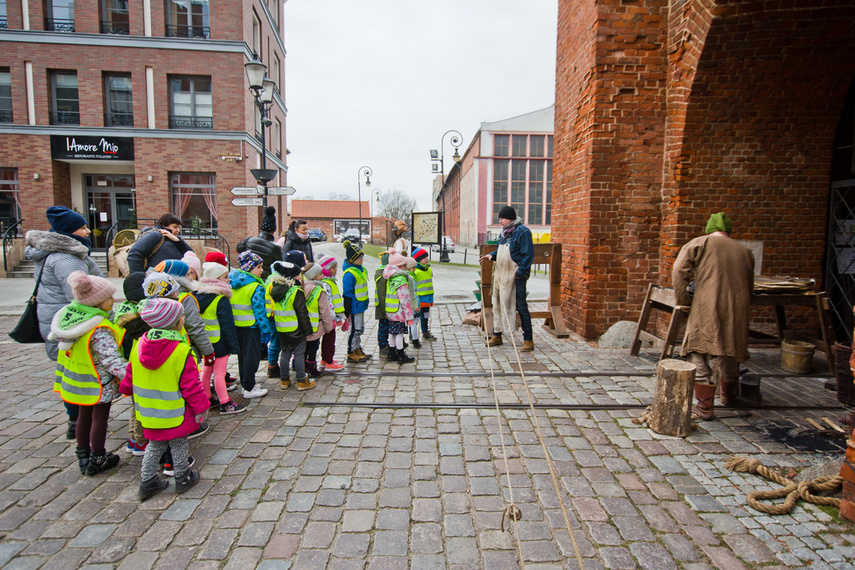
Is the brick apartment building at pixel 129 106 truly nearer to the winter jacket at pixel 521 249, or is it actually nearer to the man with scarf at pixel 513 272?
the man with scarf at pixel 513 272

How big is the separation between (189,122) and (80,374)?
63.5ft

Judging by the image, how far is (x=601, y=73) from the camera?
673 centimetres

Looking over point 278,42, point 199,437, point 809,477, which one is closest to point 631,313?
point 809,477

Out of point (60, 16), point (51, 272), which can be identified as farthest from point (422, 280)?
point (60, 16)

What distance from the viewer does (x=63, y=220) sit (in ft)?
13.2

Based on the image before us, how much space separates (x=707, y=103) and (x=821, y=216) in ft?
7.61

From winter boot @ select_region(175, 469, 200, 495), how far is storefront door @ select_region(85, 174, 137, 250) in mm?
20730

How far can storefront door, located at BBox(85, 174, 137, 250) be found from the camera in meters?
20.3

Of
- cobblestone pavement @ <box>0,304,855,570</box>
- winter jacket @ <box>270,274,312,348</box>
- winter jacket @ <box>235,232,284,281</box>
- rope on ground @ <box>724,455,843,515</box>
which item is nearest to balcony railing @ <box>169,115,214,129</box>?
winter jacket @ <box>235,232,284,281</box>

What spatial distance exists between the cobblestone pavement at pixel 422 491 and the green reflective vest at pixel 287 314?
30.1 inches

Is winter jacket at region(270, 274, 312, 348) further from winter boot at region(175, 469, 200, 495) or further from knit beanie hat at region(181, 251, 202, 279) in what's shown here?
winter boot at region(175, 469, 200, 495)

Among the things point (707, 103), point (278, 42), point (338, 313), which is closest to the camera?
point (338, 313)

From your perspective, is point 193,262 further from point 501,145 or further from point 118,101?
point 501,145

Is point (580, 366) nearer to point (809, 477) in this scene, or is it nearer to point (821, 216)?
point (809, 477)
